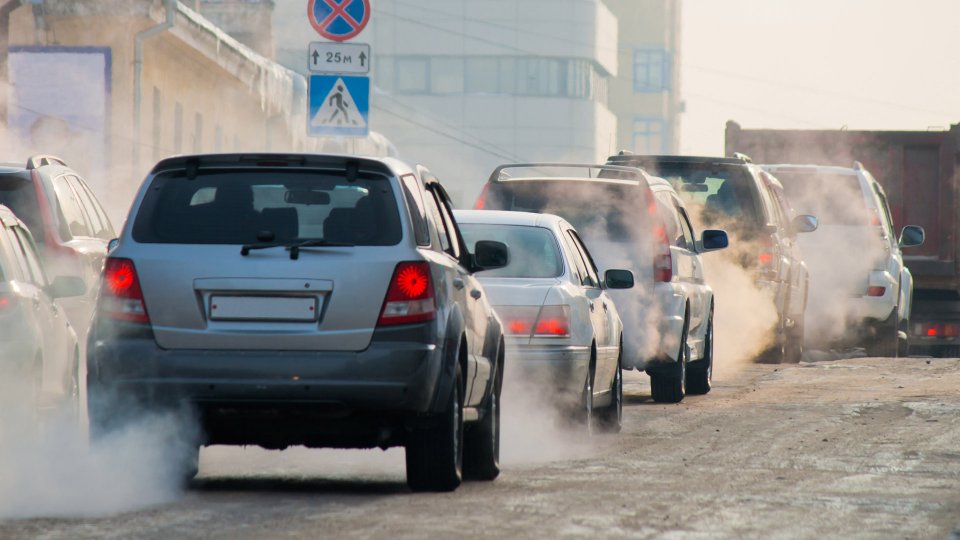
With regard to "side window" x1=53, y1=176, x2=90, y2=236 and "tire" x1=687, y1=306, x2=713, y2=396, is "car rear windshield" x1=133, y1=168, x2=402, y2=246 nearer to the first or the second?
"side window" x1=53, y1=176, x2=90, y2=236

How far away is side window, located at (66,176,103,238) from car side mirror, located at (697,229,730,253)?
589cm

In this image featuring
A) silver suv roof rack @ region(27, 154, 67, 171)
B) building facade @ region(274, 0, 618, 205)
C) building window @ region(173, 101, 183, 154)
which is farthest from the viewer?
building facade @ region(274, 0, 618, 205)

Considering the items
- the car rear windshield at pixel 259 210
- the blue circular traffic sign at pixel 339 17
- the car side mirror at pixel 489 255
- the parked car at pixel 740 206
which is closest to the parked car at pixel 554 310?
the car side mirror at pixel 489 255

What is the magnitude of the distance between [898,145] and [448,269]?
20.3 m

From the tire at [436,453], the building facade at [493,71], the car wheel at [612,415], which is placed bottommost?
the car wheel at [612,415]

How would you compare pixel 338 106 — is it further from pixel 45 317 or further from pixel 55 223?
pixel 45 317

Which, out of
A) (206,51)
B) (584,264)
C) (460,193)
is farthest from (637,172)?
(460,193)

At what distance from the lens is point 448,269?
10.0 metres

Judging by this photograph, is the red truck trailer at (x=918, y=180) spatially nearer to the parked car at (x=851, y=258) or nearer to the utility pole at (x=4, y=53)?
the parked car at (x=851, y=258)

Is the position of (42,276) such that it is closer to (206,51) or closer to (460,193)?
(206,51)

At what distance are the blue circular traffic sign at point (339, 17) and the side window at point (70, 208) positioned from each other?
215 inches

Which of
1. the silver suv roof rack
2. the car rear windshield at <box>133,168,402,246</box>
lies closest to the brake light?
the silver suv roof rack

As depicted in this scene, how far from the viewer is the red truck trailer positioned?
28.2m

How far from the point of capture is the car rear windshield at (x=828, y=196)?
24.8 meters
